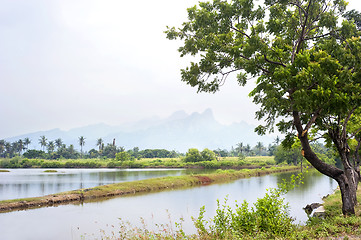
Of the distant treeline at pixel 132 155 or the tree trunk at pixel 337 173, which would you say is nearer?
the tree trunk at pixel 337 173

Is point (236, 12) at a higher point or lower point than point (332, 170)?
higher

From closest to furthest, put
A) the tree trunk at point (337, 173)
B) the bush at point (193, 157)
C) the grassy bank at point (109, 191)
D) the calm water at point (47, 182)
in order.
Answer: the tree trunk at point (337, 173) → the grassy bank at point (109, 191) → the calm water at point (47, 182) → the bush at point (193, 157)

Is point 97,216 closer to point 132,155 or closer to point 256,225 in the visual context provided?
point 256,225

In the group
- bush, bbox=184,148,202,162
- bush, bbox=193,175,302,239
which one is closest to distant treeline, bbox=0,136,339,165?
bush, bbox=184,148,202,162

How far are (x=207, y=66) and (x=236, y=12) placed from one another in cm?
254

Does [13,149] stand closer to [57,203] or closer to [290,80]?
[57,203]

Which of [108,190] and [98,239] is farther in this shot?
[108,190]

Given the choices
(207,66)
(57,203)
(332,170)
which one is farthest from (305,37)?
(57,203)

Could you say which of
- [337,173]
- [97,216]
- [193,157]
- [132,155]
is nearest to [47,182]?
[97,216]

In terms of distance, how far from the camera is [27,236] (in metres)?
16.6

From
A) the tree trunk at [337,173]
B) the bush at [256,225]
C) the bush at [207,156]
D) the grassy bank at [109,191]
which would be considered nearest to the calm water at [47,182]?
the grassy bank at [109,191]

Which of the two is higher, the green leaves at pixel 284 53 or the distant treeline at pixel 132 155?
the green leaves at pixel 284 53

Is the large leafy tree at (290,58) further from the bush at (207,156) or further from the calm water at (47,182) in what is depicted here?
the bush at (207,156)

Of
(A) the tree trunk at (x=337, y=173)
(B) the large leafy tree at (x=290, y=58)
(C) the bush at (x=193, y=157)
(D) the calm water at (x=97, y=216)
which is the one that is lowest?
(D) the calm water at (x=97, y=216)
